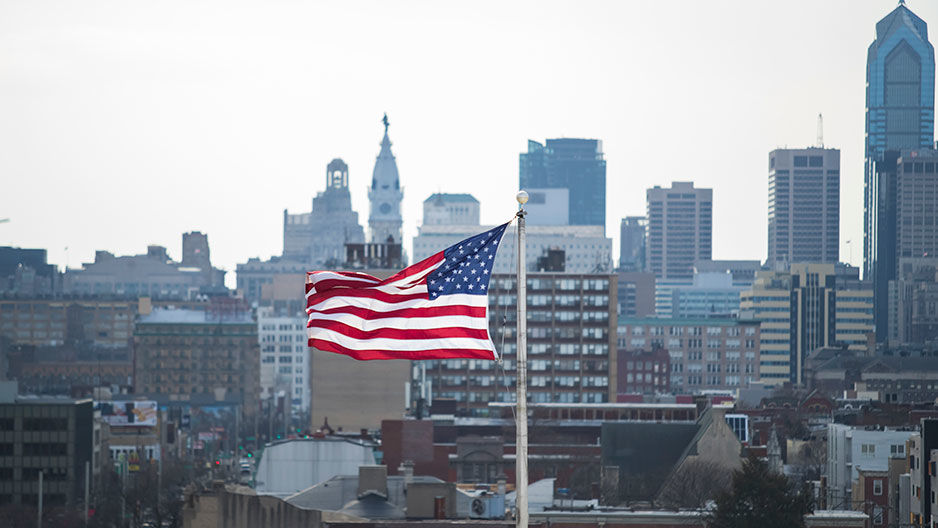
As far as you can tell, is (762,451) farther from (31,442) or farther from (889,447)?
(31,442)

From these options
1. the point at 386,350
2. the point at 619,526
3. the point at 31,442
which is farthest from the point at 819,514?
the point at 31,442

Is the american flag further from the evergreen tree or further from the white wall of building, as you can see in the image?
the white wall of building

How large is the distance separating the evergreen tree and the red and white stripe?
165 feet

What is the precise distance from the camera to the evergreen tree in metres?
86.1

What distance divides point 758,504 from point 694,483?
85.5 ft

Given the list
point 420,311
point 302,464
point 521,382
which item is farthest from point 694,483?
point 521,382

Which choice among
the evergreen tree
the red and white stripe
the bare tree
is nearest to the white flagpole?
the red and white stripe

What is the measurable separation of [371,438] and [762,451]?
112ft

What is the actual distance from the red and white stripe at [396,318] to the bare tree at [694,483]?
6628 cm

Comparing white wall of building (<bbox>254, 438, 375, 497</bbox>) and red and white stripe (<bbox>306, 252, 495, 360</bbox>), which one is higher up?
red and white stripe (<bbox>306, 252, 495, 360</bbox>)

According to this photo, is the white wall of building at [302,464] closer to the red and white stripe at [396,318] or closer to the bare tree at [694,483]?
the bare tree at [694,483]

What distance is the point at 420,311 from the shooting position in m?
36.9

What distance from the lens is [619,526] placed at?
91062 mm

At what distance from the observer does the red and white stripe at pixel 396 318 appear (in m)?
36.7
